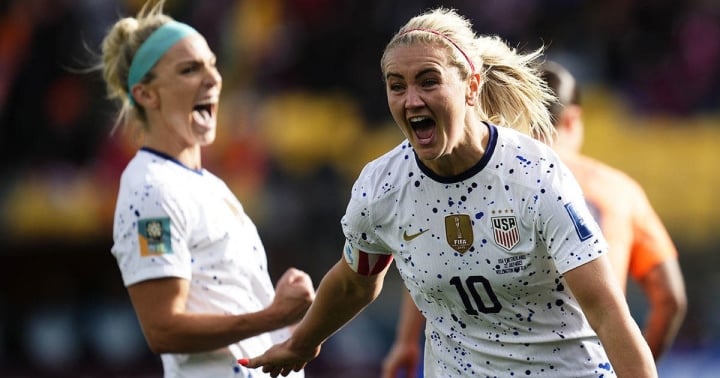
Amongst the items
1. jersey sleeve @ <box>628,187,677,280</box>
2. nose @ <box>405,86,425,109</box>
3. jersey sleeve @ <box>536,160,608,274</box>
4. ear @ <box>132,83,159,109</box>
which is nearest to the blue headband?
ear @ <box>132,83,159,109</box>

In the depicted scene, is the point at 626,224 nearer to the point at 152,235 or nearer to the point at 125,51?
the point at 152,235

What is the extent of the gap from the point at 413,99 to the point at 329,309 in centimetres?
91

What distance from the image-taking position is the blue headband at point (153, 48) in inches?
212

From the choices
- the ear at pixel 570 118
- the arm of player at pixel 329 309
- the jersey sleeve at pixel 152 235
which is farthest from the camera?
the ear at pixel 570 118

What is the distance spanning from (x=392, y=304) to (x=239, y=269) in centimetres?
656

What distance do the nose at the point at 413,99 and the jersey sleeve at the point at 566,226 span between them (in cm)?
45

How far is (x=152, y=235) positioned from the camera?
4938 mm

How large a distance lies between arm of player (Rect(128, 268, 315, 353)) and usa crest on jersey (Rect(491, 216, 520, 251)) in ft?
3.09

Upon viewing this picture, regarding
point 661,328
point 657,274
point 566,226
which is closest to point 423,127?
point 566,226

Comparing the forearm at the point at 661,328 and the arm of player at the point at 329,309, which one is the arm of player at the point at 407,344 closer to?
the forearm at the point at 661,328

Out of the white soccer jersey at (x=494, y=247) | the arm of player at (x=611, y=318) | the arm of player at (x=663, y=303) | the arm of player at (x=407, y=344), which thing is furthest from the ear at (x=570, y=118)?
the arm of player at (x=611, y=318)

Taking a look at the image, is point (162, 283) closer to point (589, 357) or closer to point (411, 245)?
point (411, 245)

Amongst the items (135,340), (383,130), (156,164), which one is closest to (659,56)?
(383,130)

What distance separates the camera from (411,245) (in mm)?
4285
